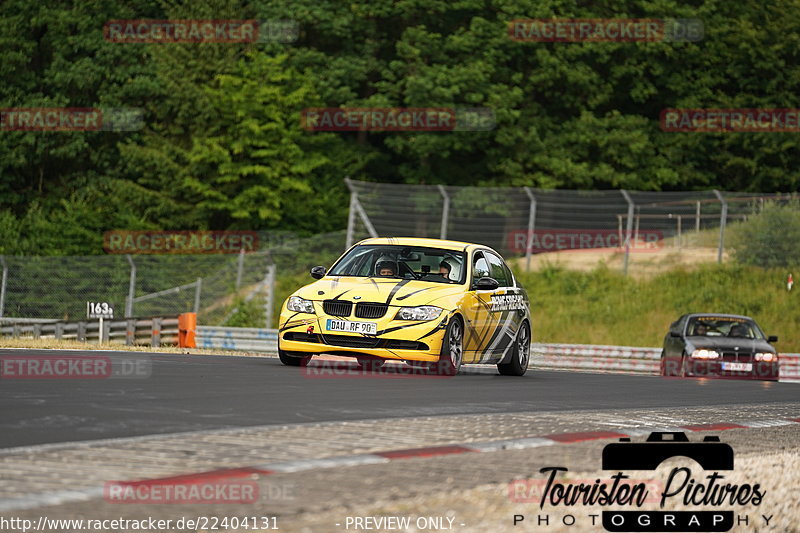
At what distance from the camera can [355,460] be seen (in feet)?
23.0

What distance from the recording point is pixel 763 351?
24.5m

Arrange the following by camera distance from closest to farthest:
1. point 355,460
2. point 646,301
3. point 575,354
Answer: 1. point 355,460
2. point 575,354
3. point 646,301

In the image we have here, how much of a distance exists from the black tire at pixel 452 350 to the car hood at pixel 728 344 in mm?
8998

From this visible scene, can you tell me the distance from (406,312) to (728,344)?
10.3 meters

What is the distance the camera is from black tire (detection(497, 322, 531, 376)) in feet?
59.0

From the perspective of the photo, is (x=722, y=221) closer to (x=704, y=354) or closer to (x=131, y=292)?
(x=131, y=292)

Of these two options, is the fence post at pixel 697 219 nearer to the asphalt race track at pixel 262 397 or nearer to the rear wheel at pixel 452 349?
the asphalt race track at pixel 262 397

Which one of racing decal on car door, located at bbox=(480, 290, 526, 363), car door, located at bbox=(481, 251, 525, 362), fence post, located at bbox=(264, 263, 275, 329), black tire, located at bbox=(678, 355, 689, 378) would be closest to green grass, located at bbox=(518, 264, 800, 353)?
fence post, located at bbox=(264, 263, 275, 329)

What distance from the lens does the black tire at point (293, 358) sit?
643 inches

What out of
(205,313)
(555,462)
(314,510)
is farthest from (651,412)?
(205,313)

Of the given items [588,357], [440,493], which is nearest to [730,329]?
[588,357]

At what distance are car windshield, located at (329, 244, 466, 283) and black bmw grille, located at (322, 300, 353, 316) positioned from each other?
3.78 feet

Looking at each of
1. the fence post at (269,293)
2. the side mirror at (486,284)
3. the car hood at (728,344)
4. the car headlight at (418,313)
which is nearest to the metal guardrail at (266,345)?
the fence post at (269,293)

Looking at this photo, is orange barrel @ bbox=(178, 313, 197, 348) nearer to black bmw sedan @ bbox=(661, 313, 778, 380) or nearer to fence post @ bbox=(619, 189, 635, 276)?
black bmw sedan @ bbox=(661, 313, 778, 380)
